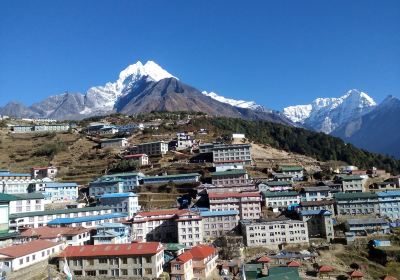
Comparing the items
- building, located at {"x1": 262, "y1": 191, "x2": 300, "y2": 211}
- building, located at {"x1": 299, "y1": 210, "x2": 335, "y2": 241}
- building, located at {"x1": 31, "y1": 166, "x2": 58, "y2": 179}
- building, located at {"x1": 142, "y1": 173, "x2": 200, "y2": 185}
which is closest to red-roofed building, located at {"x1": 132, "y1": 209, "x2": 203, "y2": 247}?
building, located at {"x1": 262, "y1": 191, "x2": 300, "y2": 211}

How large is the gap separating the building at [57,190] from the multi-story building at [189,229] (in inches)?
1060

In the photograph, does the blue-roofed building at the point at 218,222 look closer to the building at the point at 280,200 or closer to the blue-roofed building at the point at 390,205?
the building at the point at 280,200

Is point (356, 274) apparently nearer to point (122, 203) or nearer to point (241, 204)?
point (241, 204)

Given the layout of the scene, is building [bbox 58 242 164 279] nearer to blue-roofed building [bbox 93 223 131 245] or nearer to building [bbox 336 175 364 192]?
blue-roofed building [bbox 93 223 131 245]

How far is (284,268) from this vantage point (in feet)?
147

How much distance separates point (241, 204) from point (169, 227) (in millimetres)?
11465

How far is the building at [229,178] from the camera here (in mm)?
71062

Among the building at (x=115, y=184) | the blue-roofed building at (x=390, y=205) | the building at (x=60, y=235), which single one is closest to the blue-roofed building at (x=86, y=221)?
the building at (x=60, y=235)

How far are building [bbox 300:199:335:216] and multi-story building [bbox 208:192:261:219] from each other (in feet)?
21.7

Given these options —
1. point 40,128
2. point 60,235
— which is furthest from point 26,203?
point 40,128

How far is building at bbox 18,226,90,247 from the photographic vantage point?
148ft

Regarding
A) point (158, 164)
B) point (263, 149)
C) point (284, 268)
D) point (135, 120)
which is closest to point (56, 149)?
point (158, 164)

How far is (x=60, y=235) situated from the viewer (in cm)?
4622

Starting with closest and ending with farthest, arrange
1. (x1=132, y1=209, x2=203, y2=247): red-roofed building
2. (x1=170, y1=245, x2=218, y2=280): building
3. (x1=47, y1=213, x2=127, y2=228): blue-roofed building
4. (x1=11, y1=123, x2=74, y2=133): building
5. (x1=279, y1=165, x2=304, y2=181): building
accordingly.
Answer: (x1=170, y1=245, x2=218, y2=280): building < (x1=47, y1=213, x2=127, y2=228): blue-roofed building < (x1=132, y1=209, x2=203, y2=247): red-roofed building < (x1=279, y1=165, x2=304, y2=181): building < (x1=11, y1=123, x2=74, y2=133): building
